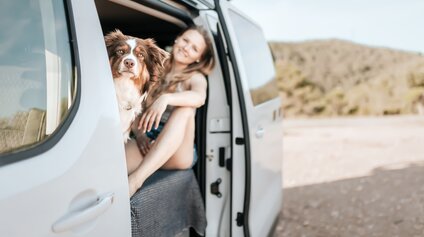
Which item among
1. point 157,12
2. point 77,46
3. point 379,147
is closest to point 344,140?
point 379,147

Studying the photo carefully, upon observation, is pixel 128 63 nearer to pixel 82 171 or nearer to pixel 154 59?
pixel 154 59

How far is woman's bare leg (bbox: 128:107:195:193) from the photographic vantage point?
1887 millimetres

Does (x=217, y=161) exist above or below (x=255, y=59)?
below

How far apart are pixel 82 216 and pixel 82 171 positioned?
0.12 metres

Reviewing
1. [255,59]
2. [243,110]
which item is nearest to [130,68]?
[243,110]

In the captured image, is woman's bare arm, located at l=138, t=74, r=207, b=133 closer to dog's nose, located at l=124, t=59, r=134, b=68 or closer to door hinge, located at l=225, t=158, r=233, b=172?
dog's nose, located at l=124, t=59, r=134, b=68

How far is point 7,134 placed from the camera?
3.42ft

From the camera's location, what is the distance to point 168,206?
204cm

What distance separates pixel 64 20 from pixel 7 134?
15.9 inches

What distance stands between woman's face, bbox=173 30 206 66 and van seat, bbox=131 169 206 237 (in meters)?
0.58

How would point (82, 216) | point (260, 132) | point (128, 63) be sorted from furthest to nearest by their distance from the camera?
point (260, 132) < point (128, 63) < point (82, 216)

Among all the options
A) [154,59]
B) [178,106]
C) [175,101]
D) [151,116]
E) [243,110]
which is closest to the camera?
[154,59]

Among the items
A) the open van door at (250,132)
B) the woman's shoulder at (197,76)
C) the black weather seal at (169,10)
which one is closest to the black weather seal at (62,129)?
the black weather seal at (169,10)

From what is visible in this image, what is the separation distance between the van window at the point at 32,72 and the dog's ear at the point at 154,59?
40cm
